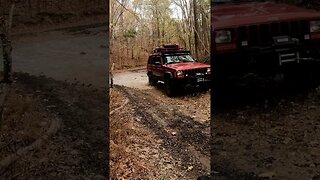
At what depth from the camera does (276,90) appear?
5.46 ft

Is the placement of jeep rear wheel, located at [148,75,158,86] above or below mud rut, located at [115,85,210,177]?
above

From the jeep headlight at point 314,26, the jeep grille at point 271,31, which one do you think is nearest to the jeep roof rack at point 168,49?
the jeep grille at point 271,31

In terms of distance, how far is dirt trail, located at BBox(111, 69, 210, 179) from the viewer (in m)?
1.50

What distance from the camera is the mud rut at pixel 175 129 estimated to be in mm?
1497

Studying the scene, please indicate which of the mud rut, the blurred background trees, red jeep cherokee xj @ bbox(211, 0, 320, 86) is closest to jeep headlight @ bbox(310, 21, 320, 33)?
red jeep cherokee xj @ bbox(211, 0, 320, 86)

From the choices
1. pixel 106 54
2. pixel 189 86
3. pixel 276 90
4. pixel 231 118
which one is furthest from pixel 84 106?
pixel 276 90

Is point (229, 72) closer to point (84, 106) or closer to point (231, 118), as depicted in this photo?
point (231, 118)

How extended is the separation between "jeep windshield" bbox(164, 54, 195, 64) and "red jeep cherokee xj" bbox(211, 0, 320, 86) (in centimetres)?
10

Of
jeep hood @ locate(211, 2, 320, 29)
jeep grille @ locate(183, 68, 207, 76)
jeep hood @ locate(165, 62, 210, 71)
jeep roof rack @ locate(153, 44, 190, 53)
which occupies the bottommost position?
jeep grille @ locate(183, 68, 207, 76)

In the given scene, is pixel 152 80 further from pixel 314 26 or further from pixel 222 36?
pixel 314 26

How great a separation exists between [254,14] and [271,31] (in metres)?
0.09

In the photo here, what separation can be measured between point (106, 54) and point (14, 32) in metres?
0.37

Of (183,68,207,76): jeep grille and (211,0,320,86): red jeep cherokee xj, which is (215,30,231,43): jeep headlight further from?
(183,68,207,76): jeep grille

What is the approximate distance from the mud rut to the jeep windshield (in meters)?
0.16
